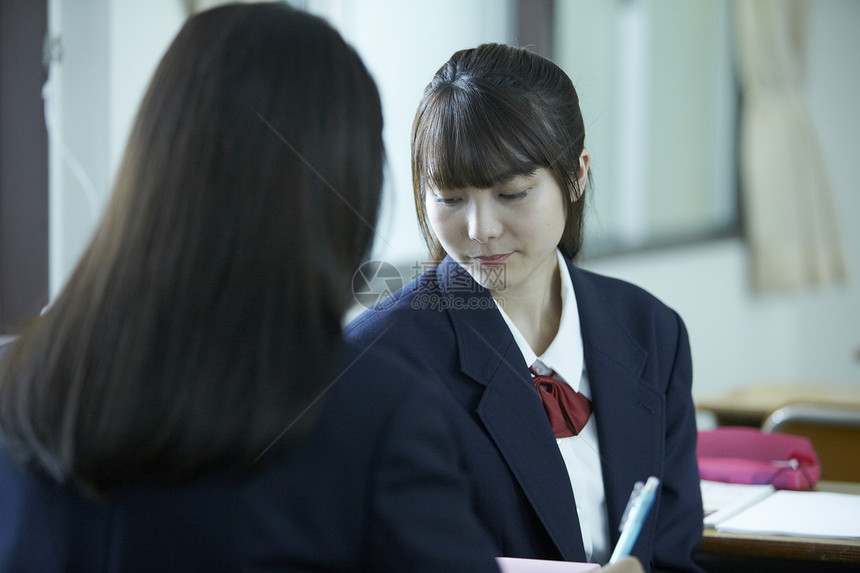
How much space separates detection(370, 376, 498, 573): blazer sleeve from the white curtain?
422 centimetres

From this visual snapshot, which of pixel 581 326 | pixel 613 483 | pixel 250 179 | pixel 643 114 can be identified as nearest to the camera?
pixel 250 179

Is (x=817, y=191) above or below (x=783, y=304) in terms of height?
above

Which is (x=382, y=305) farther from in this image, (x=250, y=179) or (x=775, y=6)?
(x=775, y=6)

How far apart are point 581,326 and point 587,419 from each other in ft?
0.55

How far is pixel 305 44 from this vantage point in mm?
740

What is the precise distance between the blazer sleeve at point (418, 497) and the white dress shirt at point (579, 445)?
69 cm

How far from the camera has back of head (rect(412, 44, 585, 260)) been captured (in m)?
1.36

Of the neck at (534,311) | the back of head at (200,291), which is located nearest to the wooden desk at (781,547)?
the neck at (534,311)

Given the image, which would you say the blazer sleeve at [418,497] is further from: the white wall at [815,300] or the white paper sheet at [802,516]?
the white wall at [815,300]

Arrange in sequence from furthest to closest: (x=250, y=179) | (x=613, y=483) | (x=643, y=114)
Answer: (x=643, y=114)
(x=613, y=483)
(x=250, y=179)

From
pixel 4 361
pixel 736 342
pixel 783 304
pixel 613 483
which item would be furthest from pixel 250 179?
pixel 783 304

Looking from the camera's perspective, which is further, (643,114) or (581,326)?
(643,114)

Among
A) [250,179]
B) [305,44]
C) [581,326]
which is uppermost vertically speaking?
[305,44]

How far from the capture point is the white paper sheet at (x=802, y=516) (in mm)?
1445
